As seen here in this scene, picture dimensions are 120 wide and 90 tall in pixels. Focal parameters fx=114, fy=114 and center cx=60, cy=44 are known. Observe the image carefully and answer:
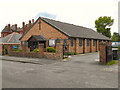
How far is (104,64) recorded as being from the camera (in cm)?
1125

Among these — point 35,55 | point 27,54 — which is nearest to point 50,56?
point 35,55

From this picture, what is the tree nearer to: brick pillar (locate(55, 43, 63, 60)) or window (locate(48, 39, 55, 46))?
window (locate(48, 39, 55, 46))

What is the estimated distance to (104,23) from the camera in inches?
2071

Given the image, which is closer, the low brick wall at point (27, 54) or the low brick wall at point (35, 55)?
the low brick wall at point (35, 55)

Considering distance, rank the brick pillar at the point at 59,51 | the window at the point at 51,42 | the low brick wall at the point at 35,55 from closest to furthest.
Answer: the brick pillar at the point at 59,51
the low brick wall at the point at 35,55
the window at the point at 51,42

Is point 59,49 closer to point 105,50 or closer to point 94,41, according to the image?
point 105,50

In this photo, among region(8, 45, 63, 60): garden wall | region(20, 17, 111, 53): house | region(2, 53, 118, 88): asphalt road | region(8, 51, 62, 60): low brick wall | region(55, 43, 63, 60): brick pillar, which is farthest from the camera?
region(20, 17, 111, 53): house

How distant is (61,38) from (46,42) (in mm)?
3837

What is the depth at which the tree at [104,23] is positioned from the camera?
51562 millimetres

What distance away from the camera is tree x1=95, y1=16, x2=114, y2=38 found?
51562 mm

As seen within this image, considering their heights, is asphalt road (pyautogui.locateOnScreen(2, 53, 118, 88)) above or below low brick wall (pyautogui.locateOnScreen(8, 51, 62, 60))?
below

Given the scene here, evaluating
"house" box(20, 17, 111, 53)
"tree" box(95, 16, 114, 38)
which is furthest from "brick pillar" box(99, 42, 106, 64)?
"tree" box(95, 16, 114, 38)

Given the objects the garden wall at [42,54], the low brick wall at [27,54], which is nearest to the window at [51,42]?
the garden wall at [42,54]

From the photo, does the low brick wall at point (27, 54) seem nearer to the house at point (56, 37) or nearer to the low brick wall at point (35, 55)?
the low brick wall at point (35, 55)
